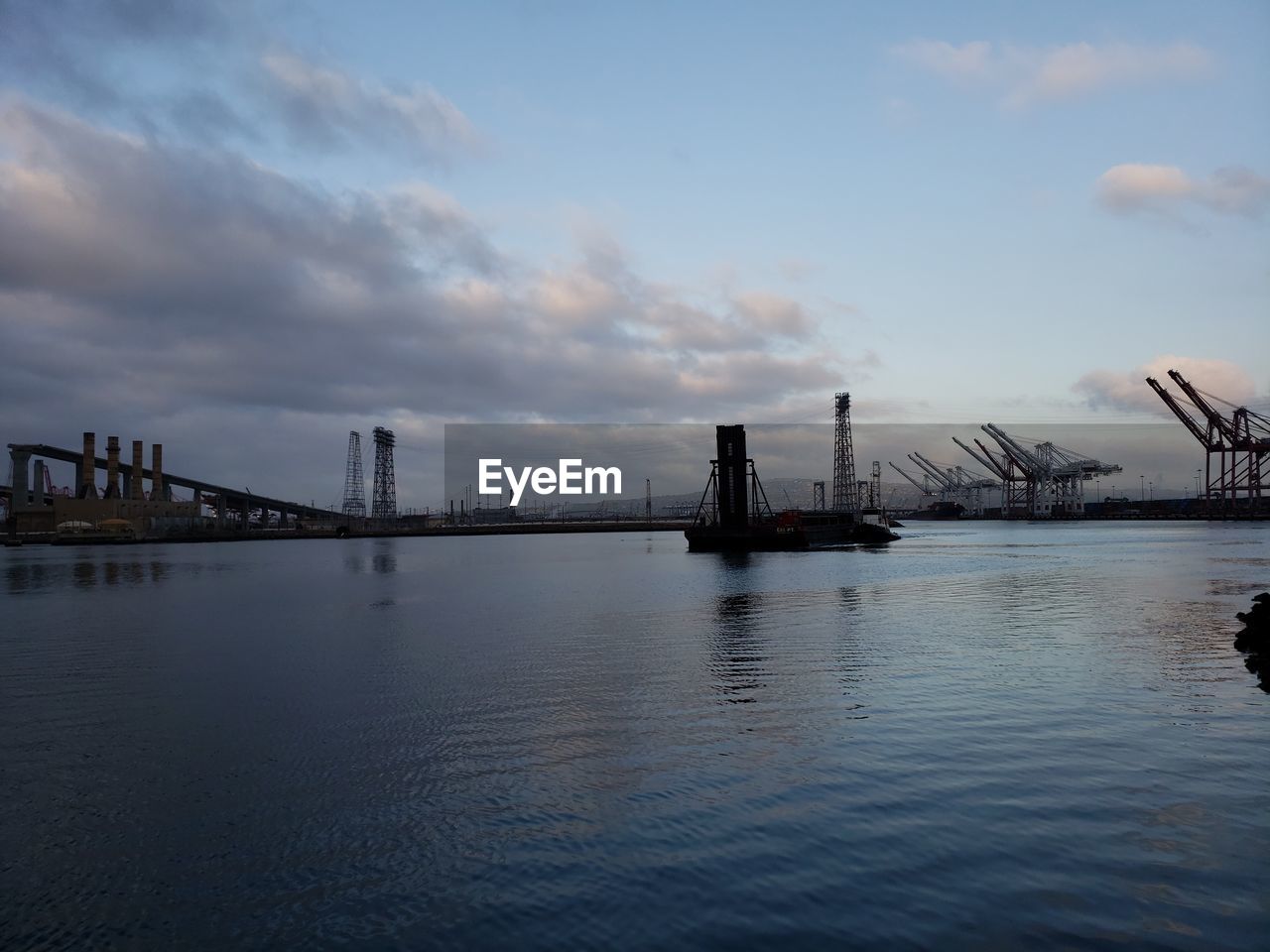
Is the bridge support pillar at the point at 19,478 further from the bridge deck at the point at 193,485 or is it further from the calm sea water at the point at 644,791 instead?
the calm sea water at the point at 644,791

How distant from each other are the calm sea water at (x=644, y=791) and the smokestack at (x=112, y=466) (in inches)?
4708

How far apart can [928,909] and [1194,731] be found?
286 inches

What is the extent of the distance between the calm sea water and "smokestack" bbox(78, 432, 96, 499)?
11834 cm

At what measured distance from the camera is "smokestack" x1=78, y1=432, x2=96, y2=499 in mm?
122812

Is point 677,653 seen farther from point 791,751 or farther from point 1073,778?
point 1073,778

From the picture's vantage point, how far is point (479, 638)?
23047 millimetres

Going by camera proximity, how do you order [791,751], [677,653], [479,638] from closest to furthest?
1. [791,751]
2. [677,653]
3. [479,638]

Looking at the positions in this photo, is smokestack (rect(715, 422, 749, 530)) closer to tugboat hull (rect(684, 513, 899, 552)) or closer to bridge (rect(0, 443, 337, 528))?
tugboat hull (rect(684, 513, 899, 552))

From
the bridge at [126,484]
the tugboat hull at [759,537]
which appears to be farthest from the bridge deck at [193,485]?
the tugboat hull at [759,537]

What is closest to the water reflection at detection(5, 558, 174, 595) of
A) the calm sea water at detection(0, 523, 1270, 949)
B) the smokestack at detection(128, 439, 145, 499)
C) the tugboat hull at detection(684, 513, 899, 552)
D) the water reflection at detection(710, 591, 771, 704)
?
the calm sea water at detection(0, 523, 1270, 949)

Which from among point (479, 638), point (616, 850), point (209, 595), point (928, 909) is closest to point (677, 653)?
point (479, 638)

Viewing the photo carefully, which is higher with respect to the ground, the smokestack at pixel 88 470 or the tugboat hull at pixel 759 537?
the smokestack at pixel 88 470

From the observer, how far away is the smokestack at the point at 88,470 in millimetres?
122812

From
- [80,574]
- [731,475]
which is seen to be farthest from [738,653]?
[731,475]
